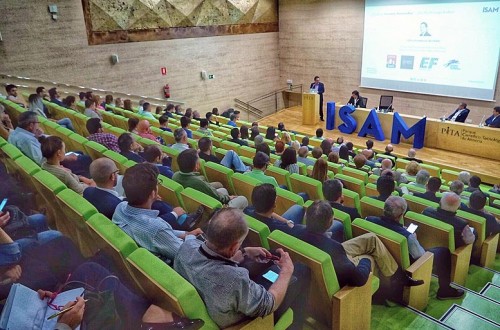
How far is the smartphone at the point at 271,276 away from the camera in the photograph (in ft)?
7.03

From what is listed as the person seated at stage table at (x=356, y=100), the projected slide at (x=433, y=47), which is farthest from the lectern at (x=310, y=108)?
the projected slide at (x=433, y=47)

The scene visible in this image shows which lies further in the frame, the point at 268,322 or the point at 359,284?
the point at 359,284

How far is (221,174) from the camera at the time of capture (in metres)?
4.17

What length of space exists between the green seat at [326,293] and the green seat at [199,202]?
60 cm

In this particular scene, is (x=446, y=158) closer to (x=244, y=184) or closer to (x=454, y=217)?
(x=454, y=217)

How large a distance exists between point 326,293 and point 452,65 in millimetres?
9531

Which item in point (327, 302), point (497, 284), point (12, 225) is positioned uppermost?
point (12, 225)

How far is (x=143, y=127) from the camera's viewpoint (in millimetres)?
5812

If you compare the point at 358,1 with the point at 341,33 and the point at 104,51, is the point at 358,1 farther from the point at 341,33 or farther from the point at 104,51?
the point at 104,51

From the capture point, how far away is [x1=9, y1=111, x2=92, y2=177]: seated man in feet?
13.7

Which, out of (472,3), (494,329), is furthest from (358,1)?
(494,329)

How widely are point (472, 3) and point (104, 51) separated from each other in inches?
341

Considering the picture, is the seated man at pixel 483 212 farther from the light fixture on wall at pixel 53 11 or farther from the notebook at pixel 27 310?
the light fixture on wall at pixel 53 11

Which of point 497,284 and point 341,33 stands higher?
point 341,33
